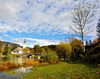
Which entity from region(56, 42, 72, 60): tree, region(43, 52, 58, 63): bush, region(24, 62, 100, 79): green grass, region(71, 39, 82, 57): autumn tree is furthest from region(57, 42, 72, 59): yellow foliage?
region(24, 62, 100, 79): green grass

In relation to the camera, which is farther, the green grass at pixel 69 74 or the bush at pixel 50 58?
the bush at pixel 50 58

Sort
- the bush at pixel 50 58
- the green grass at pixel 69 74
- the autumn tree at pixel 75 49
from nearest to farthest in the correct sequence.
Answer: the green grass at pixel 69 74 → the bush at pixel 50 58 → the autumn tree at pixel 75 49

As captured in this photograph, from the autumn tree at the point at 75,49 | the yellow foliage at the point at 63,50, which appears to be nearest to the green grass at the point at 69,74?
the yellow foliage at the point at 63,50

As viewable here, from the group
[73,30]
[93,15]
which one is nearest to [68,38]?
[73,30]

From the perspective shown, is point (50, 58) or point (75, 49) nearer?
point (50, 58)

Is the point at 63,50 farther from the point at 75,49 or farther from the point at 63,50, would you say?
the point at 75,49

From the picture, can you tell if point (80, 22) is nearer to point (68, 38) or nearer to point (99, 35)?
point (68, 38)

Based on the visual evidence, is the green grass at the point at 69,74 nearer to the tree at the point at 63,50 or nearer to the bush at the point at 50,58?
the bush at the point at 50,58

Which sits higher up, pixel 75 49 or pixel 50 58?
pixel 75 49

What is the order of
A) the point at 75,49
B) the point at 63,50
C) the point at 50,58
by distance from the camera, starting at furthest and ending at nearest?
the point at 75,49 → the point at 63,50 → the point at 50,58

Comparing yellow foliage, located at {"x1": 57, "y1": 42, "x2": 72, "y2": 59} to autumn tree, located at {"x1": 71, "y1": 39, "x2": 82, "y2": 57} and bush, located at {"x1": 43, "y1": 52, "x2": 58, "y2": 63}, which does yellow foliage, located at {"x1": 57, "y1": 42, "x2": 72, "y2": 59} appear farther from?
bush, located at {"x1": 43, "y1": 52, "x2": 58, "y2": 63}

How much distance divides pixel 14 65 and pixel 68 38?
26644 millimetres

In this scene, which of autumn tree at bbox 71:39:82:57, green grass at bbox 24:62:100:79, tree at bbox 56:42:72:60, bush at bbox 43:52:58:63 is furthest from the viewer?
autumn tree at bbox 71:39:82:57

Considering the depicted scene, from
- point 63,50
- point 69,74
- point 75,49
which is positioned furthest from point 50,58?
point 75,49
